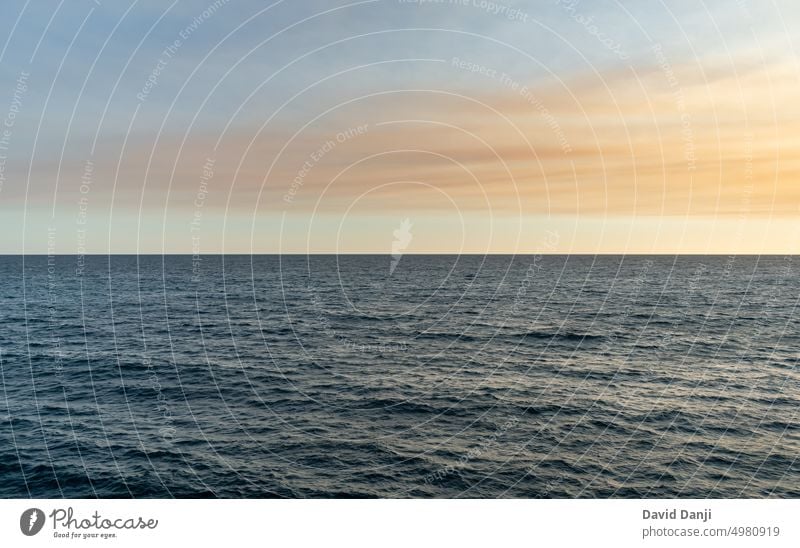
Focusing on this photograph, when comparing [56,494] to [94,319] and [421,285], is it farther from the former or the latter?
[421,285]

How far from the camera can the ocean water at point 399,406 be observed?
32219 millimetres

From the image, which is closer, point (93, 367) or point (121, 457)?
point (121, 457)

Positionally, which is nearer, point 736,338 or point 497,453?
point 497,453

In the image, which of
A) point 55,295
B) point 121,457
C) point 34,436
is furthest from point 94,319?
point 121,457

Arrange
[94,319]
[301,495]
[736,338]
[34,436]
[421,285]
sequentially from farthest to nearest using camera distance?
[421,285] → [94,319] → [736,338] → [34,436] → [301,495]

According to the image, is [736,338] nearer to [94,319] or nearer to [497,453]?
[497,453]

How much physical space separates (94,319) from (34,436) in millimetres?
63603

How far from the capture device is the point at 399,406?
4566cm

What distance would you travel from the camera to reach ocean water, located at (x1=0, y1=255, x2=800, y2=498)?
106ft

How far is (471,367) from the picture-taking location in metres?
59.6

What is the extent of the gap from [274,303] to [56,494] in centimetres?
9291

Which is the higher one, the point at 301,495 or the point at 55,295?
the point at 55,295
